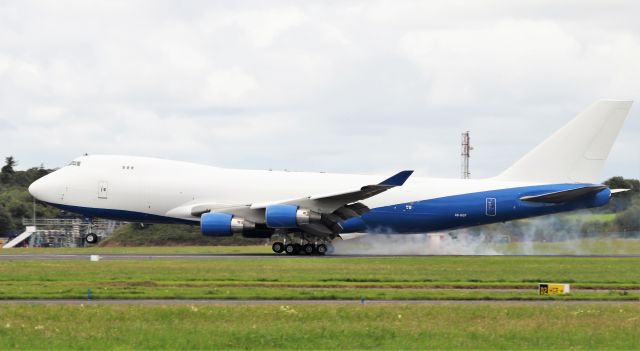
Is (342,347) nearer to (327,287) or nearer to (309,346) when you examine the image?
(309,346)

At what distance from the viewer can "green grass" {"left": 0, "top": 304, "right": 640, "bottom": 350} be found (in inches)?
666

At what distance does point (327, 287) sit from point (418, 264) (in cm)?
1301

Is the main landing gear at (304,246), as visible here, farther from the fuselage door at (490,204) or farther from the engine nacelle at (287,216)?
the fuselage door at (490,204)

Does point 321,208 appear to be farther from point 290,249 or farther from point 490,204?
point 490,204

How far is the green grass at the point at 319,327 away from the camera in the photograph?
16.9m

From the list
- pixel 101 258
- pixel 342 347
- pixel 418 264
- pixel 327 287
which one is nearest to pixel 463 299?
pixel 327 287

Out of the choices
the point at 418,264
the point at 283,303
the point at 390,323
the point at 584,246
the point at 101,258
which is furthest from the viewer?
the point at 584,246

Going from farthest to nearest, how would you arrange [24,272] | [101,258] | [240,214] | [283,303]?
1. [240,214]
2. [101,258]
3. [24,272]
4. [283,303]

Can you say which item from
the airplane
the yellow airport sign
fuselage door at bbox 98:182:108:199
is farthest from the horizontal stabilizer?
the yellow airport sign

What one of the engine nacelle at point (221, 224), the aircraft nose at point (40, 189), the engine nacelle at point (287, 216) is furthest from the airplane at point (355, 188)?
the engine nacelle at point (287, 216)

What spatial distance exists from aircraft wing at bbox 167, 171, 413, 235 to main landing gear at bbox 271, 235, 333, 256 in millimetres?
823

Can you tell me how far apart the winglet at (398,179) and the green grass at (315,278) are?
11.5 ft

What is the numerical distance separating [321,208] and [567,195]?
12.1 meters

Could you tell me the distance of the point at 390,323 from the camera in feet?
63.6
